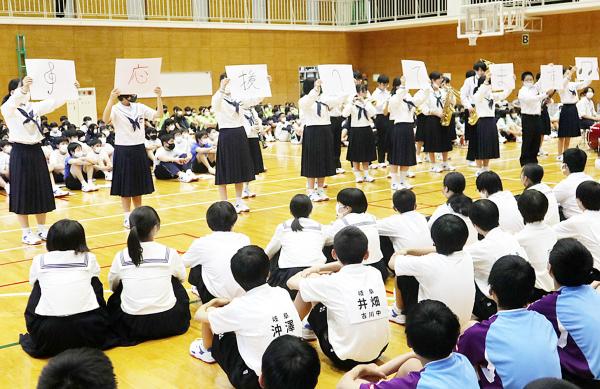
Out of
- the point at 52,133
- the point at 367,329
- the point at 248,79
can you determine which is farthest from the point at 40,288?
Result: the point at 52,133

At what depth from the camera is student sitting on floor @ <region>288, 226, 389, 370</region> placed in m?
3.49

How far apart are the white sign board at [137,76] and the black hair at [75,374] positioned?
18.9 feet

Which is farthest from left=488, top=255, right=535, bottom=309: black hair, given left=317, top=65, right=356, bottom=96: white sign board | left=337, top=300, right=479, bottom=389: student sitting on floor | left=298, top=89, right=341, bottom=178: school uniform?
left=317, top=65, right=356, bottom=96: white sign board

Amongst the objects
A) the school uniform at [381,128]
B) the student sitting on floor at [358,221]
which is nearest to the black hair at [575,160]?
the student sitting on floor at [358,221]

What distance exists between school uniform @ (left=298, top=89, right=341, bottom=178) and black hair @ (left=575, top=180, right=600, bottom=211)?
4.97 m

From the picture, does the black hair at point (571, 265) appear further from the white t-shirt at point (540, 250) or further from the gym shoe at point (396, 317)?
the gym shoe at point (396, 317)

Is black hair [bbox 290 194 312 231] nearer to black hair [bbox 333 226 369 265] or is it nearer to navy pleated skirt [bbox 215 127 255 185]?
black hair [bbox 333 226 369 265]

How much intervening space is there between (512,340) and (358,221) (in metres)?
2.10

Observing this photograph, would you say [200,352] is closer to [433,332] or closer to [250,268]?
[250,268]

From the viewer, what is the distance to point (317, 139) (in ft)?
30.2

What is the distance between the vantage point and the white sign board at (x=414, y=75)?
10117mm

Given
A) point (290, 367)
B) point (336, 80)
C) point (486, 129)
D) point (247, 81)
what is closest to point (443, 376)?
point (290, 367)

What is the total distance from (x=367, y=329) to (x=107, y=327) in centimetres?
183

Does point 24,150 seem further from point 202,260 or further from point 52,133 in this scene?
point 52,133
